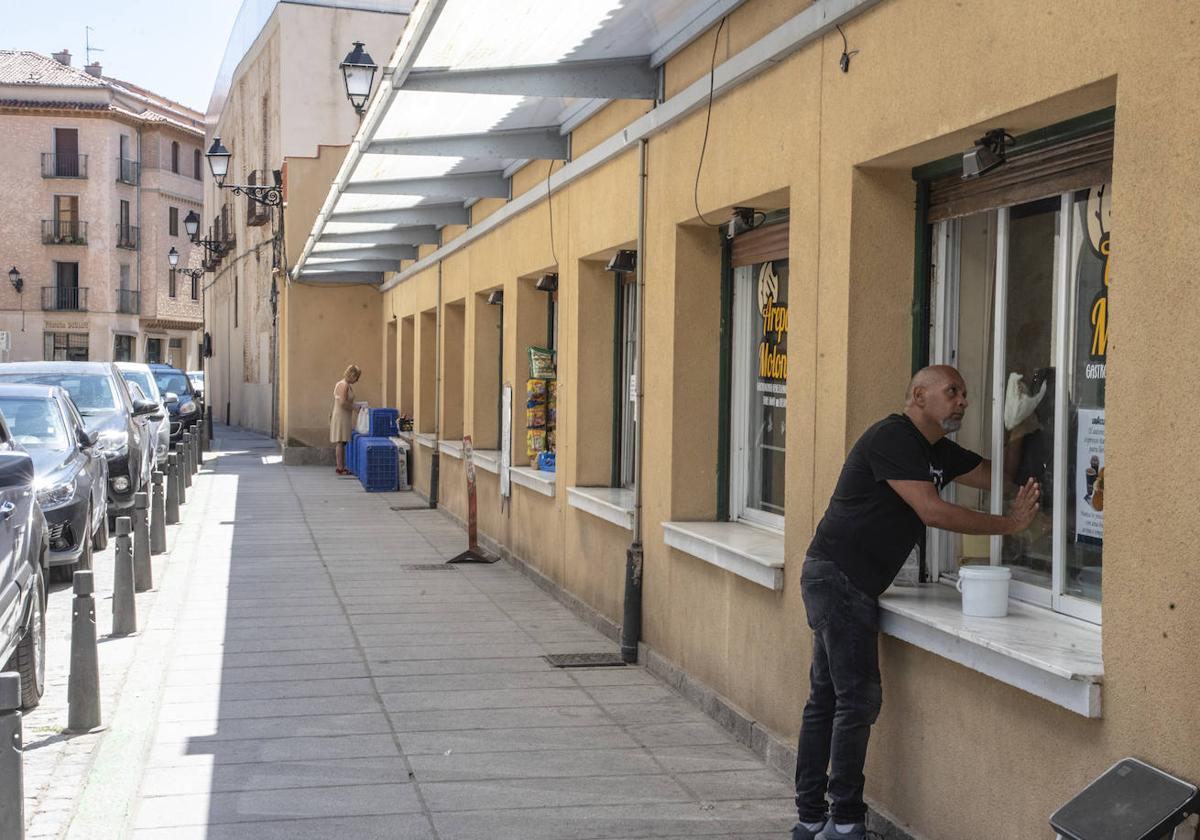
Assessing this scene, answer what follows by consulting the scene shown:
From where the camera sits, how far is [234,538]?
15.4 meters

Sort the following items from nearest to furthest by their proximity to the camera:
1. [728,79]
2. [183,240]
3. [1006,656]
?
[1006,656] → [728,79] → [183,240]

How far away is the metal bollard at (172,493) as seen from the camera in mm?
16453

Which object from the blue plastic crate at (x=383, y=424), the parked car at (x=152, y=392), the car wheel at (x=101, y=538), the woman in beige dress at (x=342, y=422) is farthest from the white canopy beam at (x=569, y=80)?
the woman in beige dress at (x=342, y=422)

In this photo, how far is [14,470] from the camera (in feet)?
22.0

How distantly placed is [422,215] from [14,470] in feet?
31.9

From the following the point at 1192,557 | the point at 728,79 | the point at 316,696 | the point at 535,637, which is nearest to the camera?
the point at 1192,557

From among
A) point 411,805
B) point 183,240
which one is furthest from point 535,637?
point 183,240

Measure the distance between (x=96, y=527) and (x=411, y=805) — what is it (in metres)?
8.29

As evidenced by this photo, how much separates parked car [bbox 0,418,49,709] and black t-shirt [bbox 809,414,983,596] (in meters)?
3.86

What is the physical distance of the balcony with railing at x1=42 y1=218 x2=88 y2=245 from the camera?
193 feet

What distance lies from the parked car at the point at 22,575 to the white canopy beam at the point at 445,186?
18.8 ft

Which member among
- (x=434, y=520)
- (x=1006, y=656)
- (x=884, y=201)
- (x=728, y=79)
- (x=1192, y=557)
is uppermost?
(x=728, y=79)

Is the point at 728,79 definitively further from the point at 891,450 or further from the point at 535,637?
the point at 535,637

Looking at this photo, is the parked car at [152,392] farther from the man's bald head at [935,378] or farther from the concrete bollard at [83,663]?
the man's bald head at [935,378]
